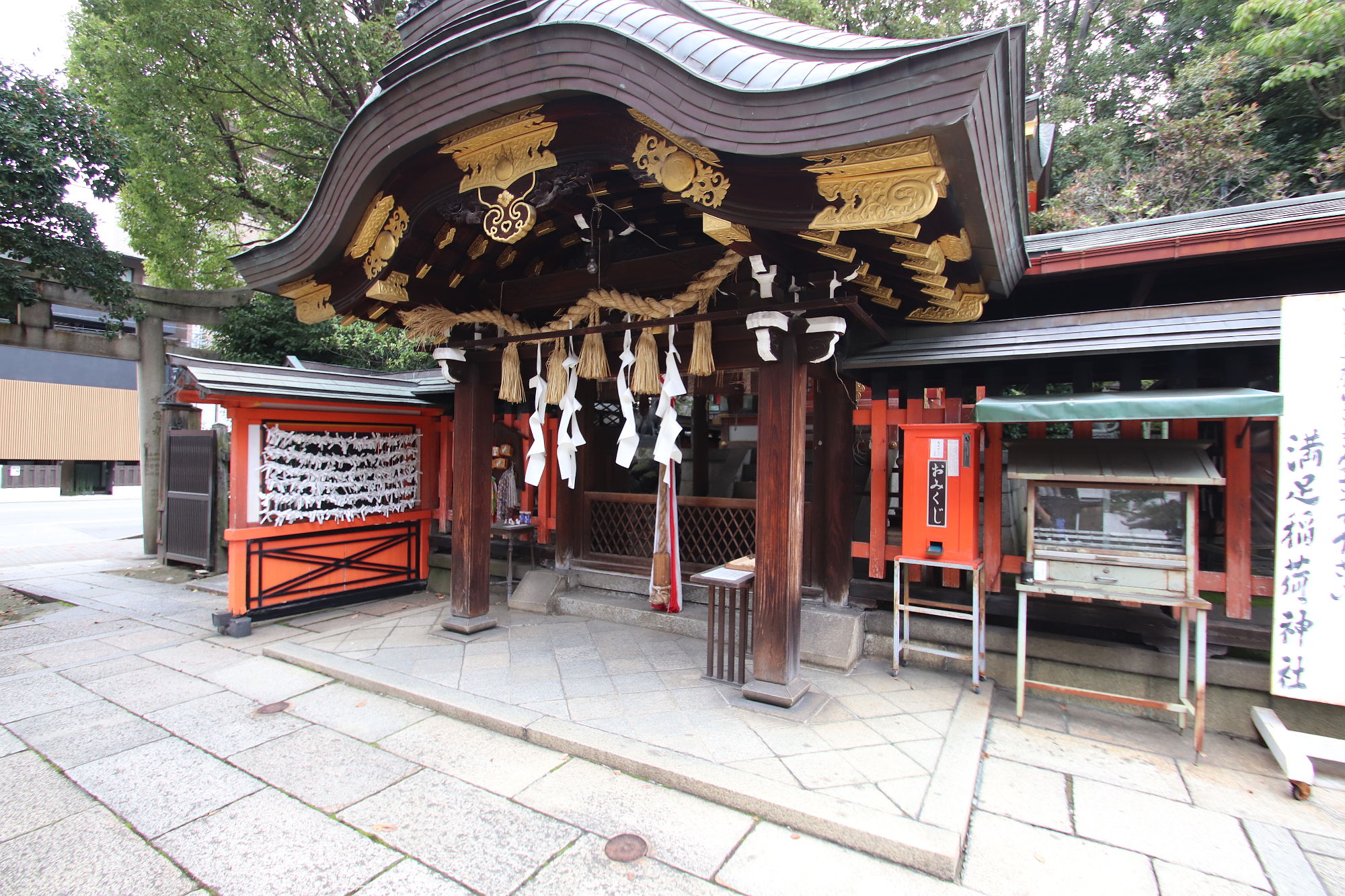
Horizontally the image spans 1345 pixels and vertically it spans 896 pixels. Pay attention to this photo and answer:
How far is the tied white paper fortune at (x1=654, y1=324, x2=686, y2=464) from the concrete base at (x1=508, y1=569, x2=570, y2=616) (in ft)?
9.00

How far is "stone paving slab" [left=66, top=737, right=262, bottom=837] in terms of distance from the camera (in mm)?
3117

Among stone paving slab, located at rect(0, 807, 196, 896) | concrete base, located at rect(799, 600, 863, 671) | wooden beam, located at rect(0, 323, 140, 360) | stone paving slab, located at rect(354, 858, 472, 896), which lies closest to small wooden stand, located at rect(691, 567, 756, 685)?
concrete base, located at rect(799, 600, 863, 671)

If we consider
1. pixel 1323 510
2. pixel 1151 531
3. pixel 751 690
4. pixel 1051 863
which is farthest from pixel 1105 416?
pixel 751 690

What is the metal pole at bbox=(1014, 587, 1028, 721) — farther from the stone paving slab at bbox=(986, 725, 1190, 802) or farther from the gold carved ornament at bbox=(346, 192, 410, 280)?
the gold carved ornament at bbox=(346, 192, 410, 280)

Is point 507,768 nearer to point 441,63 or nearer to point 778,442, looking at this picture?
point 778,442

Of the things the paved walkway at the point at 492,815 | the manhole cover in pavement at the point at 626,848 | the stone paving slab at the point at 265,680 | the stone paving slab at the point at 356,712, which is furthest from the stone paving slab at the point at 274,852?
the stone paving slab at the point at 265,680

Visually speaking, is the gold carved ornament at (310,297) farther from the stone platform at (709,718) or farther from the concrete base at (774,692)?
the concrete base at (774,692)

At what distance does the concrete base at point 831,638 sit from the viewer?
4992 millimetres

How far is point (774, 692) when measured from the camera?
13.7 feet

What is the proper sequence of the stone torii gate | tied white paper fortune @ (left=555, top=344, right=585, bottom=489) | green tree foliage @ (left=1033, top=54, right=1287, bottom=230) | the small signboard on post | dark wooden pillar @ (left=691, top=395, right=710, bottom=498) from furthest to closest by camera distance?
the stone torii gate < green tree foliage @ (left=1033, top=54, right=1287, bottom=230) < dark wooden pillar @ (left=691, top=395, right=710, bottom=498) < tied white paper fortune @ (left=555, top=344, right=585, bottom=489) < the small signboard on post

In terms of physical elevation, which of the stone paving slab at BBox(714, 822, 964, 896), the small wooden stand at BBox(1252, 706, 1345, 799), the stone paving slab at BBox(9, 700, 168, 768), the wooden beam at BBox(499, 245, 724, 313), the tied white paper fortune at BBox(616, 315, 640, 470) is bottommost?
the stone paving slab at BBox(9, 700, 168, 768)

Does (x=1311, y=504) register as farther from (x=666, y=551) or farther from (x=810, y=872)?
(x=666, y=551)

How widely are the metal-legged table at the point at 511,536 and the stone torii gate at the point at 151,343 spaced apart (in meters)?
7.35

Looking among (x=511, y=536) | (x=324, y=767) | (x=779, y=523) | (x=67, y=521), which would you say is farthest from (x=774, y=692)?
(x=67, y=521)
